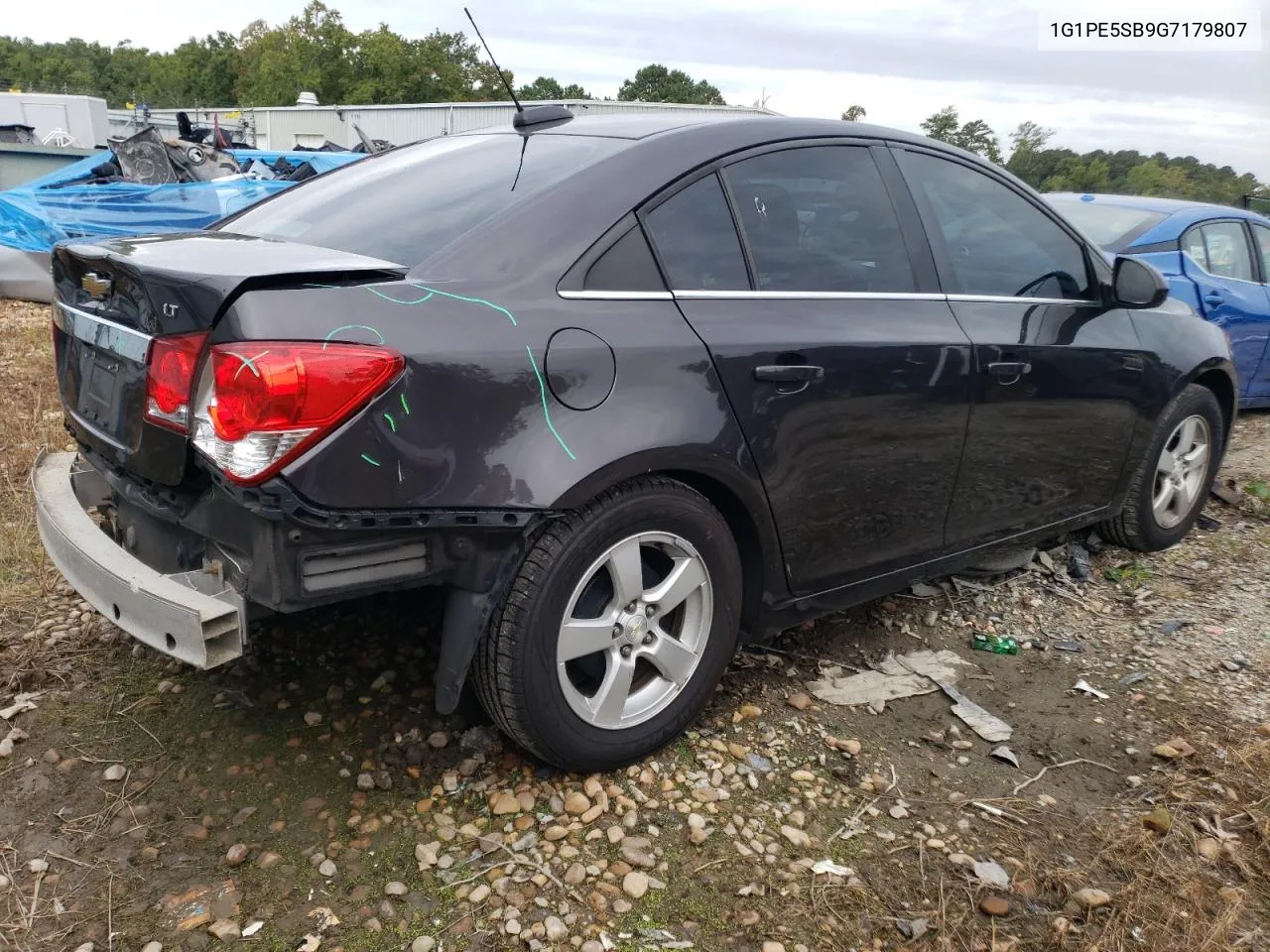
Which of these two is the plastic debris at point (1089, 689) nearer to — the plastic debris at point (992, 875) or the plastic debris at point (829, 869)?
the plastic debris at point (992, 875)

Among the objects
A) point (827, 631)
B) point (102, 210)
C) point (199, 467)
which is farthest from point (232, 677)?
point (102, 210)

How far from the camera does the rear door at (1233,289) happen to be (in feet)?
21.5

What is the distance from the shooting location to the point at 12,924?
2.12m

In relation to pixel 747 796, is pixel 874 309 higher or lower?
higher

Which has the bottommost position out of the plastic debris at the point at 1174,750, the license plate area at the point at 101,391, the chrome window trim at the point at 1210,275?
the plastic debris at the point at 1174,750

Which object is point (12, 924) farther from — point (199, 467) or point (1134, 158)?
point (1134, 158)

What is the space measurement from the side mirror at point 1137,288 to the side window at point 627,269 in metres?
2.18

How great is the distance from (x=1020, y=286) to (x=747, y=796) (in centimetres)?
206

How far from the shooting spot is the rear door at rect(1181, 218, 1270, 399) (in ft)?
21.5

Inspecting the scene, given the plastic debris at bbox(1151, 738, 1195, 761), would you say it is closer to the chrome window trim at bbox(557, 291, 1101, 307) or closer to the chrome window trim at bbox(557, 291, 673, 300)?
the chrome window trim at bbox(557, 291, 1101, 307)

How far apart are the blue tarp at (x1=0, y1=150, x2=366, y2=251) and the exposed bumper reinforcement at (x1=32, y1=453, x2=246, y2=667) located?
7901mm

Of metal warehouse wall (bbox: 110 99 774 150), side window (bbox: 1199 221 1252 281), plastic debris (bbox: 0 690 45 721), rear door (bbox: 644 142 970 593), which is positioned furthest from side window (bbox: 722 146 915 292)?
metal warehouse wall (bbox: 110 99 774 150)

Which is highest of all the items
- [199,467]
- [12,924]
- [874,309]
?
[874,309]

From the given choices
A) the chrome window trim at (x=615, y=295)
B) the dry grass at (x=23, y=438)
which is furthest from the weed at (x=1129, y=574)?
the dry grass at (x=23, y=438)
